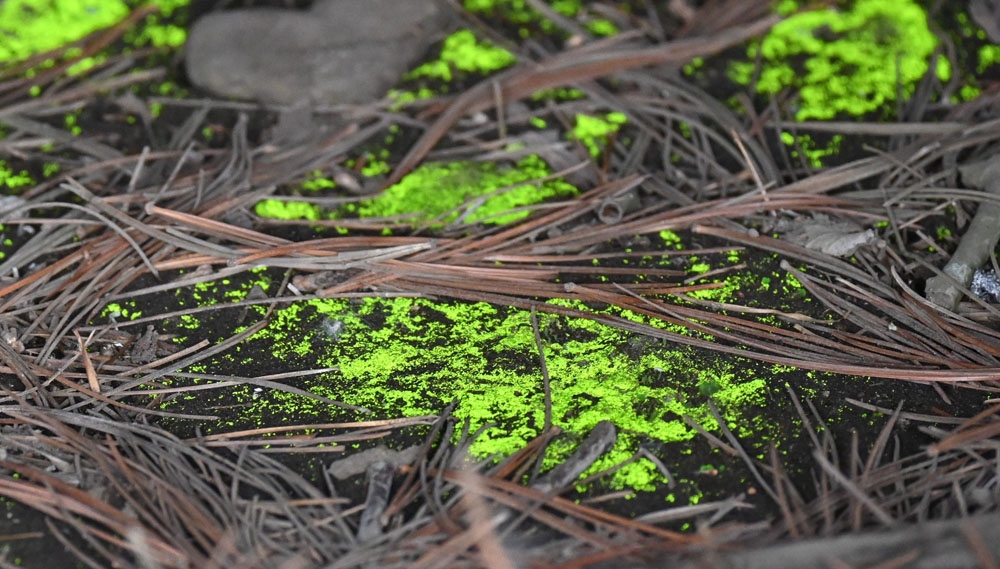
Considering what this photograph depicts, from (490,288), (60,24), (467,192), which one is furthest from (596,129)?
(60,24)

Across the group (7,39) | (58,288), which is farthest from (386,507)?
(7,39)

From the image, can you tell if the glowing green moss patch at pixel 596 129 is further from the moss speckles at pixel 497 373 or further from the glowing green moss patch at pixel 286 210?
the glowing green moss patch at pixel 286 210

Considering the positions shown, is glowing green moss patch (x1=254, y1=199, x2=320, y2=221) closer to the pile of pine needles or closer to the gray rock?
the pile of pine needles

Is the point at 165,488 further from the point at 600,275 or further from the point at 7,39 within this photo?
the point at 7,39

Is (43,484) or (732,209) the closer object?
(43,484)

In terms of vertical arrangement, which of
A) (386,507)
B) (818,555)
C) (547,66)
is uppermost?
(547,66)

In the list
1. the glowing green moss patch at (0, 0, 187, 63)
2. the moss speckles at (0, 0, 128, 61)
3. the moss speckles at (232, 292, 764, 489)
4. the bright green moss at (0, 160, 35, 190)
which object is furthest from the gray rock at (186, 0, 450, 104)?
the moss speckles at (232, 292, 764, 489)
